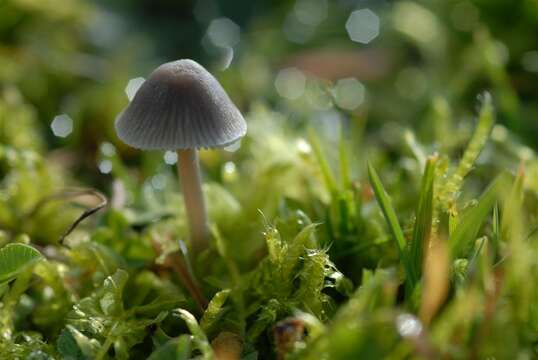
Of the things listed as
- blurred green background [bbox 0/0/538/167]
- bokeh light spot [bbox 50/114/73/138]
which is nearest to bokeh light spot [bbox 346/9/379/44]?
blurred green background [bbox 0/0/538/167]

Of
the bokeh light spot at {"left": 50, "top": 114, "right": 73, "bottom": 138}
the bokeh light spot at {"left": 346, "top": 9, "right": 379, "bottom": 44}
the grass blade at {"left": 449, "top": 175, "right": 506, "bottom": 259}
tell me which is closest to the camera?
the grass blade at {"left": 449, "top": 175, "right": 506, "bottom": 259}

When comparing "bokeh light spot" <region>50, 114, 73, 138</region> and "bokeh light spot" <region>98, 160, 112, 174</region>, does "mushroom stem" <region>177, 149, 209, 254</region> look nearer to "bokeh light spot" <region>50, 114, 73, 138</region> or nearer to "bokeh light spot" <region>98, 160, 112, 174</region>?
"bokeh light spot" <region>98, 160, 112, 174</region>

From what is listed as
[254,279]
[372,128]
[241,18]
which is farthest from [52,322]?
[241,18]

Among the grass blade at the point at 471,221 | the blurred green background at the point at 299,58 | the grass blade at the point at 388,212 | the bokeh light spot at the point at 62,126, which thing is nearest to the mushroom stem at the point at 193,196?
the grass blade at the point at 388,212

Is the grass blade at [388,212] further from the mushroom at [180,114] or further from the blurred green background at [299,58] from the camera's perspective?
the blurred green background at [299,58]

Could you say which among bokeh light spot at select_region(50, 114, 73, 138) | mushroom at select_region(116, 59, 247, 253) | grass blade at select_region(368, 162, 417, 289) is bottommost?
bokeh light spot at select_region(50, 114, 73, 138)

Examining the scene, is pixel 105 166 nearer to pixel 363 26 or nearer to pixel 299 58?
pixel 299 58

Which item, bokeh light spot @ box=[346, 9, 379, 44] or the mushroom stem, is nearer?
the mushroom stem

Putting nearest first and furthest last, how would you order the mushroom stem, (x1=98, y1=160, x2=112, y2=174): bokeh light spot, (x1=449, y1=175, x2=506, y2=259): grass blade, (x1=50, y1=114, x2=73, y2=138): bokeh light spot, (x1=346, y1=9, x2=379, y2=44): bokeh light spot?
(x1=449, y1=175, x2=506, y2=259): grass blade, the mushroom stem, (x1=98, y1=160, x2=112, y2=174): bokeh light spot, (x1=50, y1=114, x2=73, y2=138): bokeh light spot, (x1=346, y1=9, x2=379, y2=44): bokeh light spot
